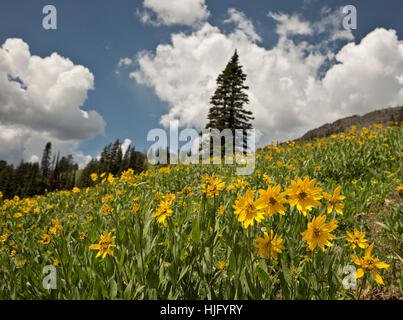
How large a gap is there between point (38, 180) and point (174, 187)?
2909 inches

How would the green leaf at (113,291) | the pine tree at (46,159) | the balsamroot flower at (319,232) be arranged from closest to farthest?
1. the balsamroot flower at (319,232)
2. the green leaf at (113,291)
3. the pine tree at (46,159)

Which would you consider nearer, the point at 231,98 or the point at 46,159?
the point at 231,98

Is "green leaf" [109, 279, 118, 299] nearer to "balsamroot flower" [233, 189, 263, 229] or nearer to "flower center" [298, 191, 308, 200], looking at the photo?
"balsamroot flower" [233, 189, 263, 229]

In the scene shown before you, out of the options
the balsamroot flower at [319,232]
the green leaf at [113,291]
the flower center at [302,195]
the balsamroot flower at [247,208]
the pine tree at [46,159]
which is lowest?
the green leaf at [113,291]

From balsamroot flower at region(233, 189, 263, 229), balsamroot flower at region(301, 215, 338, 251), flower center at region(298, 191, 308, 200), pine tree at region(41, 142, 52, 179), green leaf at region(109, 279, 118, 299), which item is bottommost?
green leaf at region(109, 279, 118, 299)

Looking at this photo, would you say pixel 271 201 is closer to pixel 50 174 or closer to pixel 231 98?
pixel 231 98

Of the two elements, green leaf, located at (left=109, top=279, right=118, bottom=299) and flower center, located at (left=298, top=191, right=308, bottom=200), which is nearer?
flower center, located at (left=298, top=191, right=308, bottom=200)

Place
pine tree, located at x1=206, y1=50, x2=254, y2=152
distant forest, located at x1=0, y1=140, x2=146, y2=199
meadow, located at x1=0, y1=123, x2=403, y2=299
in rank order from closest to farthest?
meadow, located at x1=0, y1=123, x2=403, y2=299 → pine tree, located at x1=206, y1=50, x2=254, y2=152 → distant forest, located at x1=0, y1=140, x2=146, y2=199

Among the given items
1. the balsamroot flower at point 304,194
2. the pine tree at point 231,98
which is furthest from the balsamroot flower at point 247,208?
the pine tree at point 231,98

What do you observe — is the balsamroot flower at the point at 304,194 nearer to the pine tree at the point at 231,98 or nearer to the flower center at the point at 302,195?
the flower center at the point at 302,195

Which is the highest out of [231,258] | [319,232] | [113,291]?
[319,232]

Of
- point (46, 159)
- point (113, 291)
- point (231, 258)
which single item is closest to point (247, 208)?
point (231, 258)

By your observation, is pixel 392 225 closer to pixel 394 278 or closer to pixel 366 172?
pixel 394 278

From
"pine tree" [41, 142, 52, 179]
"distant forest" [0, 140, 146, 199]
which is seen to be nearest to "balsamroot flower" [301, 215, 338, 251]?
"distant forest" [0, 140, 146, 199]
